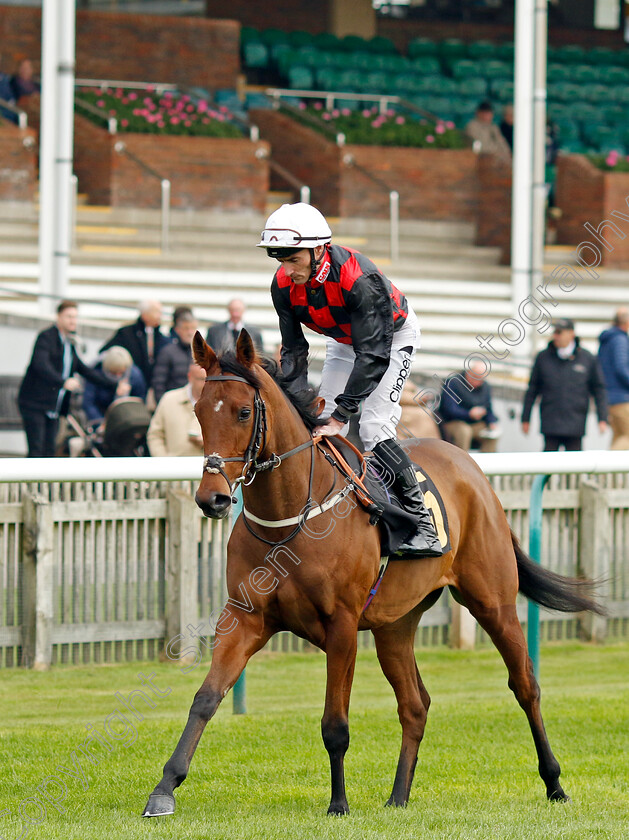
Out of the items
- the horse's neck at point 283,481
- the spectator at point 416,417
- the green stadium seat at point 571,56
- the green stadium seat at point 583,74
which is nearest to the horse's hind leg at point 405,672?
the horse's neck at point 283,481

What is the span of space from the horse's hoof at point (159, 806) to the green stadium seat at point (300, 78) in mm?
16897

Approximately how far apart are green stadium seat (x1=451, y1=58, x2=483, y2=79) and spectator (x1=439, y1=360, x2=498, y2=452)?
12.4 m

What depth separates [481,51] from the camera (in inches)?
896

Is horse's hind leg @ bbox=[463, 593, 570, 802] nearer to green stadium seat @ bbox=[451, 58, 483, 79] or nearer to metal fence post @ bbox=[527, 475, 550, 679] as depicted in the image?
metal fence post @ bbox=[527, 475, 550, 679]

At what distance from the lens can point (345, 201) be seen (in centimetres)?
1664

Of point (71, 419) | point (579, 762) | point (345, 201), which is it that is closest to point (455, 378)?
point (71, 419)

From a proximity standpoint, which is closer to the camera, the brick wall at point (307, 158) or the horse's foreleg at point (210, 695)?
the horse's foreleg at point (210, 695)

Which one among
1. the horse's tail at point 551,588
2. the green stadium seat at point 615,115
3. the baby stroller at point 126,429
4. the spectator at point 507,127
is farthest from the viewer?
the green stadium seat at point 615,115

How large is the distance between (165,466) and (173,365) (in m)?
4.01

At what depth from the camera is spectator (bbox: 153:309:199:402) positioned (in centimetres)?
912

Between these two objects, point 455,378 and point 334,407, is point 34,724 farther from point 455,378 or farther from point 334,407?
point 455,378

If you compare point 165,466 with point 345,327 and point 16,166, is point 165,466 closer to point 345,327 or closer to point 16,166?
point 345,327

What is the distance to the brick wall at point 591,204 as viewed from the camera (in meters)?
16.8

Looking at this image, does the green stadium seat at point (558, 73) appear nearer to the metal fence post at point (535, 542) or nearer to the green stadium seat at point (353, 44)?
the green stadium seat at point (353, 44)
